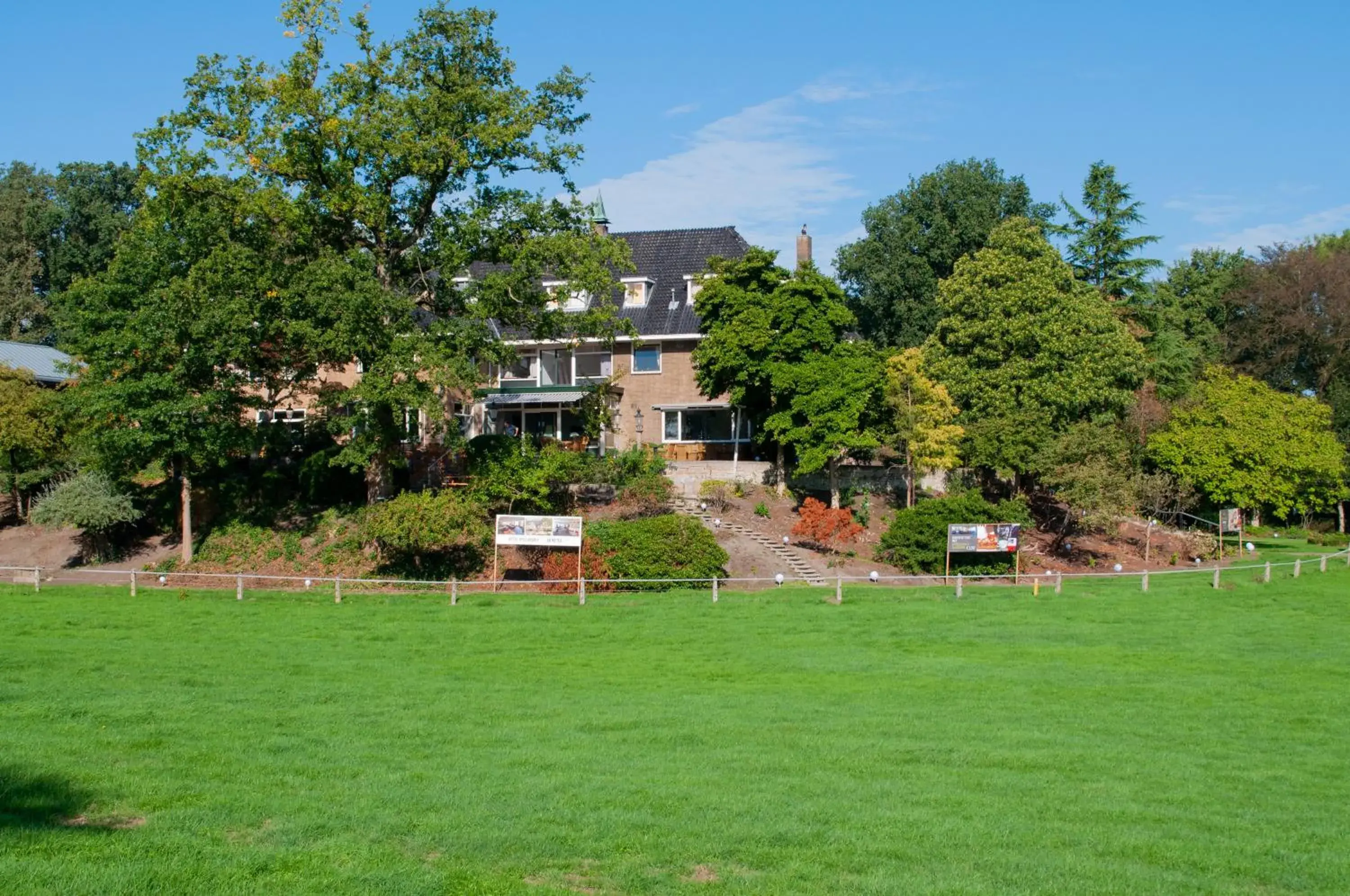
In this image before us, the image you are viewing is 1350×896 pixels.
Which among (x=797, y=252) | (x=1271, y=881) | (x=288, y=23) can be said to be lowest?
(x=1271, y=881)

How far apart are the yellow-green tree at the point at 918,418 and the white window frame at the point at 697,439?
8.63m

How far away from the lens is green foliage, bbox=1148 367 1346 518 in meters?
46.5

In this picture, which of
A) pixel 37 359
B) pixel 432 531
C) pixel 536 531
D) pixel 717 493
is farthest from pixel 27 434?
pixel 717 493

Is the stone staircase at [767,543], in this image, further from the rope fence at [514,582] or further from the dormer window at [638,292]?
the dormer window at [638,292]

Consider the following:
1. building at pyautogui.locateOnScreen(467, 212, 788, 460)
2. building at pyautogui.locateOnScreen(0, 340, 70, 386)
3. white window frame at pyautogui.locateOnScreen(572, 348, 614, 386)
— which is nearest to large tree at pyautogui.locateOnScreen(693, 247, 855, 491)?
building at pyautogui.locateOnScreen(467, 212, 788, 460)

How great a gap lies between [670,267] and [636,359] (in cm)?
501

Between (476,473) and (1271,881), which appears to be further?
(476,473)

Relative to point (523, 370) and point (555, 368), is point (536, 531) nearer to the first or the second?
point (555, 368)

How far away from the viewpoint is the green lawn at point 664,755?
33.6ft

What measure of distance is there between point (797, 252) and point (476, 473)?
2188 cm

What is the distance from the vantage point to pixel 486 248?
39219 mm

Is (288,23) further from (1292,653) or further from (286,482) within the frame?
(1292,653)

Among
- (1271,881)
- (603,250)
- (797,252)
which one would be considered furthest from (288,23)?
(1271,881)

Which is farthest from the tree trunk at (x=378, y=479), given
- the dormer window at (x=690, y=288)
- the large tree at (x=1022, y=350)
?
the large tree at (x=1022, y=350)
